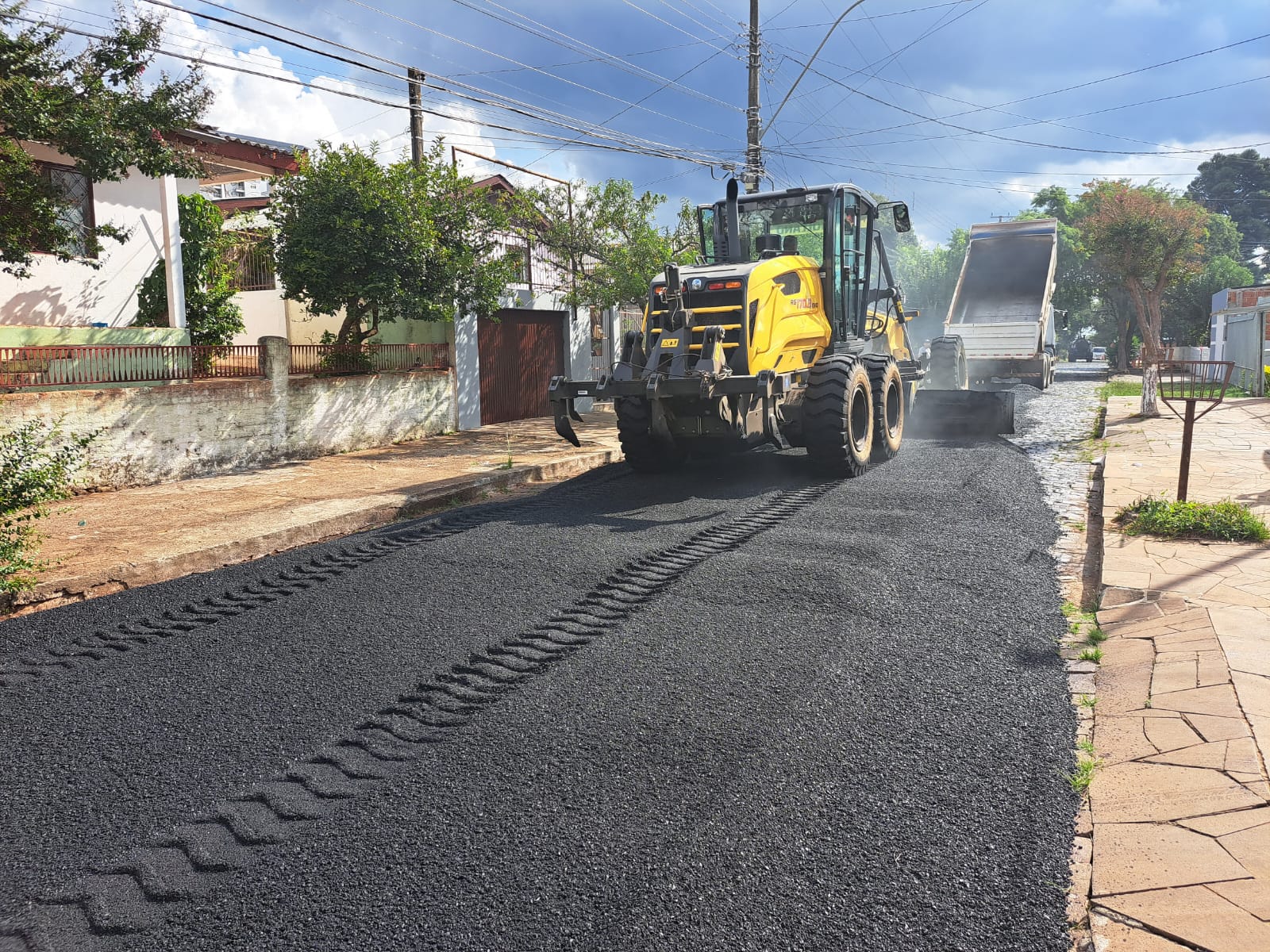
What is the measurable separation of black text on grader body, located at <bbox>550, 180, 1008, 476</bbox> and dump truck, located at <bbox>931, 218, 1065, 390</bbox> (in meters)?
9.86

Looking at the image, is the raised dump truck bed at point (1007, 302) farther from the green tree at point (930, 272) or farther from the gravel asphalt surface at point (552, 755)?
the green tree at point (930, 272)

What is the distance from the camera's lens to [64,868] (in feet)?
9.40

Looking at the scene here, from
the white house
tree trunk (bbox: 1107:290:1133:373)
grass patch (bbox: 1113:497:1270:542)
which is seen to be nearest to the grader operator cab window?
grass patch (bbox: 1113:497:1270:542)

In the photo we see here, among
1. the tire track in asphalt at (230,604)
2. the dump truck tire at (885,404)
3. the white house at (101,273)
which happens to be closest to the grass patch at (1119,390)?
the dump truck tire at (885,404)

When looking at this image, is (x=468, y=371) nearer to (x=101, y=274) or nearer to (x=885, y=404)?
(x=101, y=274)

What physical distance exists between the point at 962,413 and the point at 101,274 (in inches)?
431

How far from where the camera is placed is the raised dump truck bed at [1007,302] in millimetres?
19375

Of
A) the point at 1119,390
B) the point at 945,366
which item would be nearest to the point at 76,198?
the point at 945,366

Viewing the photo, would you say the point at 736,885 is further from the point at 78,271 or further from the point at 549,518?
the point at 78,271

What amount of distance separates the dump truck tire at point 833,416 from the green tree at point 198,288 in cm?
794

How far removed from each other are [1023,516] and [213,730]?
596cm

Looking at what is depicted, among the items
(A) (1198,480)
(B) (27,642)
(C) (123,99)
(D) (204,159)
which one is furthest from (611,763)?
(D) (204,159)

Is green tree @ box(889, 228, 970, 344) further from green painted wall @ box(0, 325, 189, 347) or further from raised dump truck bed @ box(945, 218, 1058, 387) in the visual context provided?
green painted wall @ box(0, 325, 189, 347)

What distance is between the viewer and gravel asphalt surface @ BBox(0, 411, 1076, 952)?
260cm
